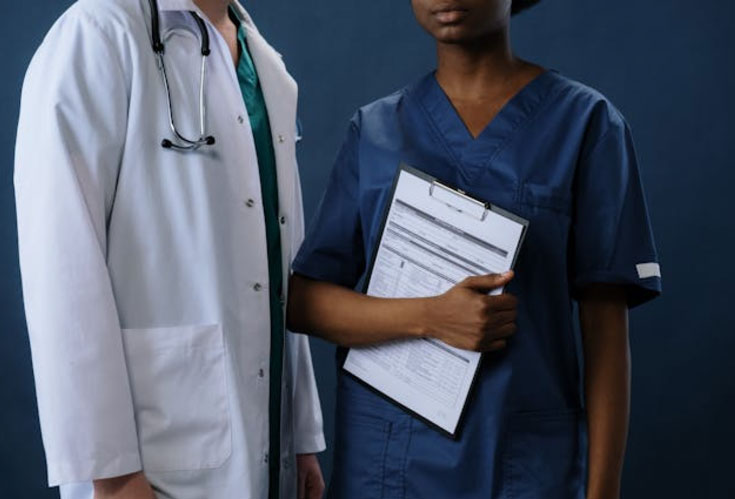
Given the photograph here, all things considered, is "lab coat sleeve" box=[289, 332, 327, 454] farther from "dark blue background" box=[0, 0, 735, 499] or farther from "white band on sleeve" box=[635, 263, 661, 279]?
"dark blue background" box=[0, 0, 735, 499]

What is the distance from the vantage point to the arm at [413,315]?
1298mm

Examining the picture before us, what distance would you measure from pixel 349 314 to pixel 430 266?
13cm

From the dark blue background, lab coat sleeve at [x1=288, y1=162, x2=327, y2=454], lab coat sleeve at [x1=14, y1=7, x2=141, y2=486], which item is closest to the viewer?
lab coat sleeve at [x1=14, y1=7, x2=141, y2=486]

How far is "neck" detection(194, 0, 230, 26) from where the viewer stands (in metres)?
1.55

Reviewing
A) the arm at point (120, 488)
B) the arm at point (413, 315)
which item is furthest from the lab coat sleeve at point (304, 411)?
the arm at point (120, 488)

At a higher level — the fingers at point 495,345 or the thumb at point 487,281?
the thumb at point 487,281

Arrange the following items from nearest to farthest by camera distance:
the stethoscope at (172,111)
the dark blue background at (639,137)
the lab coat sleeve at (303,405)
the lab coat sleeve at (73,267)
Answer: the lab coat sleeve at (73,267), the stethoscope at (172,111), the lab coat sleeve at (303,405), the dark blue background at (639,137)

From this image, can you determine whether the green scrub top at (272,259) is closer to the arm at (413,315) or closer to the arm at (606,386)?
the arm at (413,315)

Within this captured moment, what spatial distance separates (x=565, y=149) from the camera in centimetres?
136

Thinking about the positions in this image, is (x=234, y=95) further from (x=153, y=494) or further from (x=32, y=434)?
(x=32, y=434)

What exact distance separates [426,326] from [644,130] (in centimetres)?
129

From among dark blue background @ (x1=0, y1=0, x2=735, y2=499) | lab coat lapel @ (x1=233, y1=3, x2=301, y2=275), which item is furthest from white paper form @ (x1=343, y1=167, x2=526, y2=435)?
dark blue background @ (x1=0, y1=0, x2=735, y2=499)

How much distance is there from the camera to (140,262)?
1371 millimetres

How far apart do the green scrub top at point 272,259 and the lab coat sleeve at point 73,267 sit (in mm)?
266
